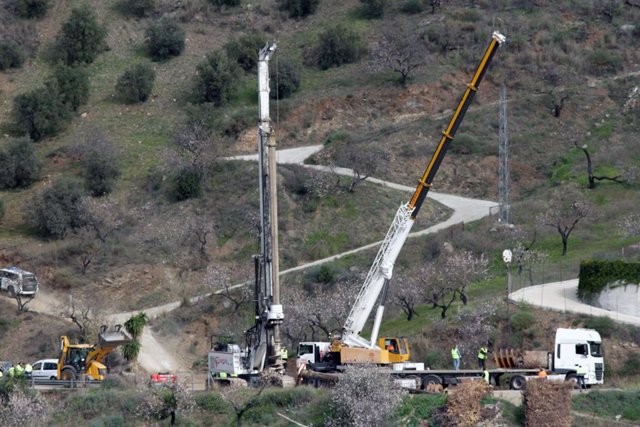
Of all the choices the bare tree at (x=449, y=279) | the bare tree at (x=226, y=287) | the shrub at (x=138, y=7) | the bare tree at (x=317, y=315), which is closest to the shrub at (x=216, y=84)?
the shrub at (x=138, y=7)

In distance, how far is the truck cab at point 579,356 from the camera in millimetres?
52875

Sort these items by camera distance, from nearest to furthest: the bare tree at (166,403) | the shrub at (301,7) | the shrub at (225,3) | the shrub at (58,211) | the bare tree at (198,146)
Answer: the bare tree at (166,403)
the shrub at (58,211)
the bare tree at (198,146)
the shrub at (301,7)
the shrub at (225,3)

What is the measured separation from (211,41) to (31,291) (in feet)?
126

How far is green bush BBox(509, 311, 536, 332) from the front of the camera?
60.4 metres

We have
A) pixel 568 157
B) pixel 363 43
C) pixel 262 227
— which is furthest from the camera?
pixel 363 43

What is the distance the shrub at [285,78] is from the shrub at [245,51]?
13.6 ft

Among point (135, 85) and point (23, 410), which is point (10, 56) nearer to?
point (135, 85)

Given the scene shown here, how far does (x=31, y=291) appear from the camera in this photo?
2916 inches

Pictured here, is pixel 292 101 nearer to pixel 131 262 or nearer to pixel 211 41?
pixel 211 41

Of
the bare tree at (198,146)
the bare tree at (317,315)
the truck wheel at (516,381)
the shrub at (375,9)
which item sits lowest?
the truck wheel at (516,381)

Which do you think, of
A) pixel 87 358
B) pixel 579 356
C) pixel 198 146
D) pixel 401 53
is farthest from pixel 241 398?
pixel 401 53

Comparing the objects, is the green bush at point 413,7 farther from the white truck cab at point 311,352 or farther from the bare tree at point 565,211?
the white truck cab at point 311,352

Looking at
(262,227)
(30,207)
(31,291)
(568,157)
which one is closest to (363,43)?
(568,157)

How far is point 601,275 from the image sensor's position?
62.3 m
